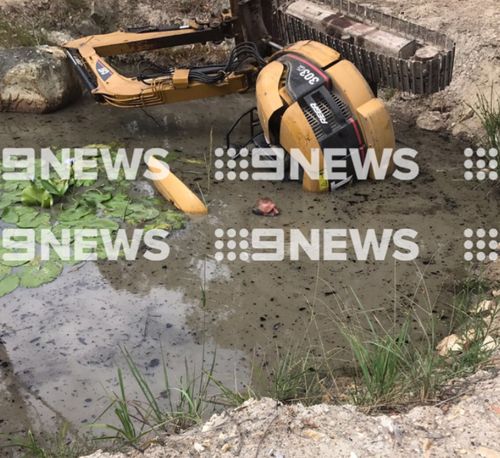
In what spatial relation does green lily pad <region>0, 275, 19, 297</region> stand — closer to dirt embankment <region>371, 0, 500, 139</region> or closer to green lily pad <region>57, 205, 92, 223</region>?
green lily pad <region>57, 205, 92, 223</region>

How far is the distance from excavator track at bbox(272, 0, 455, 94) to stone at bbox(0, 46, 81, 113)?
2075 mm

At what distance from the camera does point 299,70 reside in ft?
15.6

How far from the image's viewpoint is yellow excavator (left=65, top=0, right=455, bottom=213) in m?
4.68

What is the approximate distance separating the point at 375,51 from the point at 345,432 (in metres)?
3.23

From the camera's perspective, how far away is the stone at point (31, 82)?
6.00m

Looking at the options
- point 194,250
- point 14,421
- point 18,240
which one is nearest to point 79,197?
point 18,240

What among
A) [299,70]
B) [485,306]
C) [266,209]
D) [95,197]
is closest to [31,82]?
[95,197]

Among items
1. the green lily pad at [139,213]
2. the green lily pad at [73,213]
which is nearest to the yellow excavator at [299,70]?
the green lily pad at [139,213]

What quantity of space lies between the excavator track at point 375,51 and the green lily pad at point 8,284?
2.97 metres

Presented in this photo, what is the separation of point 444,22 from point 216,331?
3898 mm

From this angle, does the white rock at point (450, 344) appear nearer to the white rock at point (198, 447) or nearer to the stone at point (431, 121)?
the white rock at point (198, 447)

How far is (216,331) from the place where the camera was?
3662mm

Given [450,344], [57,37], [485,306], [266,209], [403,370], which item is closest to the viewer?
[403,370]

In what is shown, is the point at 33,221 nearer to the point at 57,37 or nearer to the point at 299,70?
the point at 299,70
